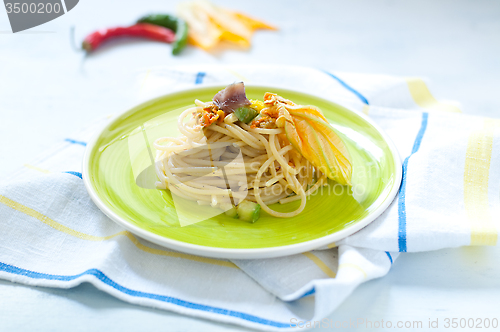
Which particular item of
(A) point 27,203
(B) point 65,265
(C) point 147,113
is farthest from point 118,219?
(C) point 147,113

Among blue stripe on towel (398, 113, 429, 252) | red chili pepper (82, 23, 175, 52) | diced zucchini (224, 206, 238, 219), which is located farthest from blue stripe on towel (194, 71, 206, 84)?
blue stripe on towel (398, 113, 429, 252)

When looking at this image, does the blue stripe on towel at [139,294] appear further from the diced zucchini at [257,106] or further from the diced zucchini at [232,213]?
the diced zucchini at [257,106]

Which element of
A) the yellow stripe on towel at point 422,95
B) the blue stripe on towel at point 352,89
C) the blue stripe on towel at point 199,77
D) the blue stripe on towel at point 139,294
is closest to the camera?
the blue stripe on towel at point 139,294

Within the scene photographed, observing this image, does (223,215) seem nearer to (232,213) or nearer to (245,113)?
(232,213)

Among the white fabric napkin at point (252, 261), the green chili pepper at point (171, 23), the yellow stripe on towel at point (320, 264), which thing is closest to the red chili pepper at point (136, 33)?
the green chili pepper at point (171, 23)

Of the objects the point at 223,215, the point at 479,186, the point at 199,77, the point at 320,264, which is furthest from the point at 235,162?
the point at 479,186

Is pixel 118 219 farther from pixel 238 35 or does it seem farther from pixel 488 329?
pixel 238 35
